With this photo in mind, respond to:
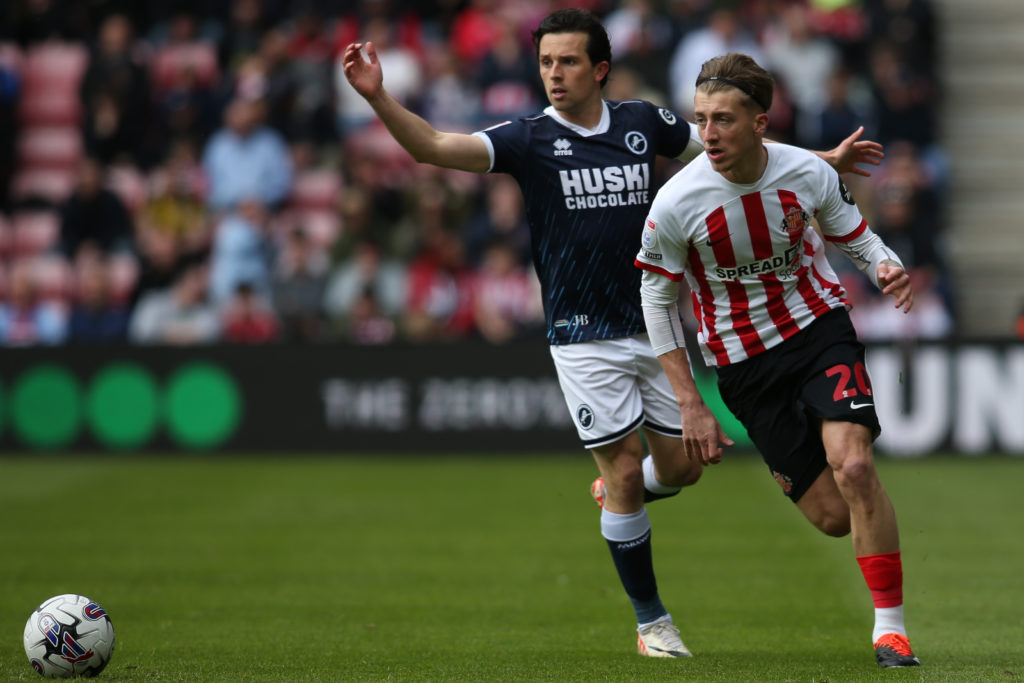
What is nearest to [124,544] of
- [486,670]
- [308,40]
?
[486,670]

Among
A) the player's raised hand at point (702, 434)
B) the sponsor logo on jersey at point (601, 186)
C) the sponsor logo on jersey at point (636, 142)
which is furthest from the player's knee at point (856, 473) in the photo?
the sponsor logo on jersey at point (636, 142)

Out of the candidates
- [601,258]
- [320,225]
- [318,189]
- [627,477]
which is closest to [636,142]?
[601,258]

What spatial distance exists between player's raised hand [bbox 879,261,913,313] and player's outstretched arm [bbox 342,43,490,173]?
5.81ft

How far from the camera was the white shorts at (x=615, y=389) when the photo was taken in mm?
6223

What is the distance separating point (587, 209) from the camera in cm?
625

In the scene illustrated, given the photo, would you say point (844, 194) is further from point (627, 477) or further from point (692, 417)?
point (627, 477)

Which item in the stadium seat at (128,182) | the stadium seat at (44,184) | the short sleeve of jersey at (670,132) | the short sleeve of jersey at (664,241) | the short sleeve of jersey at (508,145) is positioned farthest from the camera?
the stadium seat at (44,184)

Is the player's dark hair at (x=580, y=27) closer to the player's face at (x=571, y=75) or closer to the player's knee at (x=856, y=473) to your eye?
the player's face at (x=571, y=75)

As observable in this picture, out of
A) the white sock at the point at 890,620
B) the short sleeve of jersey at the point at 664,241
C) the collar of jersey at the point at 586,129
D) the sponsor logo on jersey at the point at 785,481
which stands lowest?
the white sock at the point at 890,620

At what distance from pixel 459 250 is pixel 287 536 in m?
6.81

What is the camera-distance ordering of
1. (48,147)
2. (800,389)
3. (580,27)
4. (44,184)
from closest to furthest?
(800,389) → (580,27) → (44,184) → (48,147)

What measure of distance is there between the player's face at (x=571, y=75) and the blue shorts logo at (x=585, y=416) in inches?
50.0

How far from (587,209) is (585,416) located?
92 cm

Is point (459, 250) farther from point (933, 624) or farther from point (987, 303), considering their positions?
point (933, 624)
